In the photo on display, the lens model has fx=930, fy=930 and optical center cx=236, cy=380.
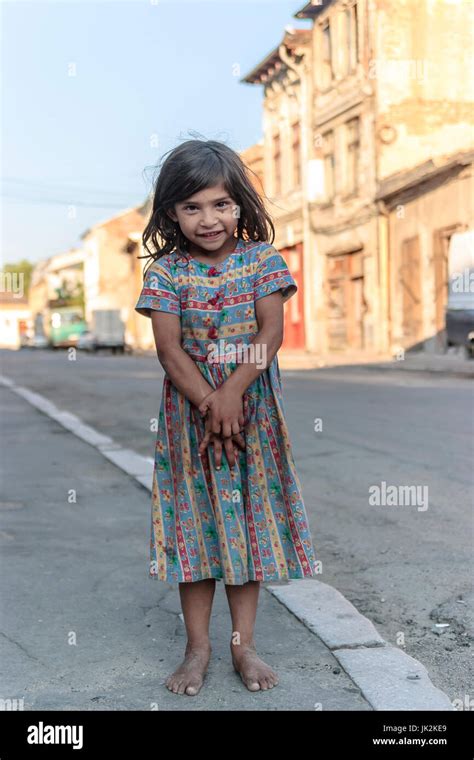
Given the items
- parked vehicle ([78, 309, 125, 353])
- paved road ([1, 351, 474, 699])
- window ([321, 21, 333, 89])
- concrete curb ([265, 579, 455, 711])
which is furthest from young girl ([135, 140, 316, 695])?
parked vehicle ([78, 309, 125, 353])

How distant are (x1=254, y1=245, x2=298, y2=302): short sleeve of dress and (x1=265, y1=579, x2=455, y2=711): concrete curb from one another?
44.4 inches

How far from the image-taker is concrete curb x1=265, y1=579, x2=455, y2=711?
8.34ft

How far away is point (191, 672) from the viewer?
105 inches

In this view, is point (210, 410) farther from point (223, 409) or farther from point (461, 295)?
point (461, 295)

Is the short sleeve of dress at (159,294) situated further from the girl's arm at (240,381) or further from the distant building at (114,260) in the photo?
the distant building at (114,260)

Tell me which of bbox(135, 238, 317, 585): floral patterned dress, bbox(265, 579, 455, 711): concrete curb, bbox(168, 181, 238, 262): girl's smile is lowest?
bbox(265, 579, 455, 711): concrete curb

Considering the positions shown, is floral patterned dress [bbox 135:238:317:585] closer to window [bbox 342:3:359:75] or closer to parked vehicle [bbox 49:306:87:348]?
window [bbox 342:3:359:75]

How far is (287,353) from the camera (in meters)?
29.7

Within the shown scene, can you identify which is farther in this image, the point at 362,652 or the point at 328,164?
the point at 328,164

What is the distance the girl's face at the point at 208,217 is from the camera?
2670 mm

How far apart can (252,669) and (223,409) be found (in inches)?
30.2

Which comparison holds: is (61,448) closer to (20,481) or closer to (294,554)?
(20,481)

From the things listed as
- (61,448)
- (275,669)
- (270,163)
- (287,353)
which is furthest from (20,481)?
(270,163)

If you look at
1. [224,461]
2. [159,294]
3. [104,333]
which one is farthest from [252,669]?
[104,333]
